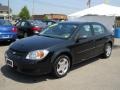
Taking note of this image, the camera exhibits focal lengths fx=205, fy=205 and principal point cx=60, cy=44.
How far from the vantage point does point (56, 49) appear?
212 inches

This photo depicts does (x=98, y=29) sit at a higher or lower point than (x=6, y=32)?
higher

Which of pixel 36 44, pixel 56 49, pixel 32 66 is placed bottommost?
pixel 32 66

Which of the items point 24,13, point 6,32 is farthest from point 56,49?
point 24,13

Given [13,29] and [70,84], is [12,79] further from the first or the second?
[13,29]

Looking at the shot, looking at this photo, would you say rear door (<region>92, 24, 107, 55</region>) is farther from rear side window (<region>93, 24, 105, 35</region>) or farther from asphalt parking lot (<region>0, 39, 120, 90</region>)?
asphalt parking lot (<region>0, 39, 120, 90</region>)

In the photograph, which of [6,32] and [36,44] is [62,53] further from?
[6,32]

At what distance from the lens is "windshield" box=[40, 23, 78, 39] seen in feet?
20.3

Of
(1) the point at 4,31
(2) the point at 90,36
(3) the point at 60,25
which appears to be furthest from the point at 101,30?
(1) the point at 4,31

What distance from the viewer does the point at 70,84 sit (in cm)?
516

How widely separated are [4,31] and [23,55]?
6.06 m

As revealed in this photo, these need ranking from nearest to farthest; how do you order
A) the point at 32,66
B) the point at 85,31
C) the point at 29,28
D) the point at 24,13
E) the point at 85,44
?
the point at 32,66
the point at 85,44
the point at 85,31
the point at 29,28
the point at 24,13

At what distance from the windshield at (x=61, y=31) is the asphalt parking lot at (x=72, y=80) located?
1147 millimetres

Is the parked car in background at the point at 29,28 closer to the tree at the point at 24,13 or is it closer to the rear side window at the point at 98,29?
the rear side window at the point at 98,29

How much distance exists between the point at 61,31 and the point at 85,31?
781 millimetres
